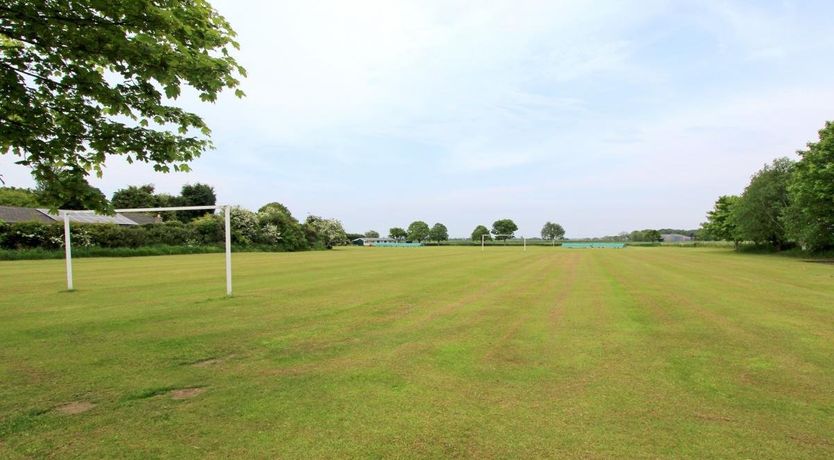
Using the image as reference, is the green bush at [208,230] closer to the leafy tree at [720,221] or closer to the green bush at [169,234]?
the green bush at [169,234]

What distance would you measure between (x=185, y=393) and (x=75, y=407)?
1.13m

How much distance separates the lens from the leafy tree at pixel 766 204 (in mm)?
51125

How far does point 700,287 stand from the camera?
17.5 metres

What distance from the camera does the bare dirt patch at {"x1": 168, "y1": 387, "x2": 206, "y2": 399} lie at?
5.69 m

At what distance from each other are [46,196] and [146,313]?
5.88m

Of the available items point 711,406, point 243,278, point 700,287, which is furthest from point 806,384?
point 243,278

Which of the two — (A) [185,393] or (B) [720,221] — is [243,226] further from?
(B) [720,221]

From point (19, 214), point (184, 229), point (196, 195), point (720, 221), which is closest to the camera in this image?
point (184, 229)

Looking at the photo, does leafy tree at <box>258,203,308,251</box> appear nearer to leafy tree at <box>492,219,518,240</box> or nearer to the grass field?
the grass field

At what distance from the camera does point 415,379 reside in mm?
6305

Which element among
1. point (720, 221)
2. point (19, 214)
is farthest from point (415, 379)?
point (720, 221)

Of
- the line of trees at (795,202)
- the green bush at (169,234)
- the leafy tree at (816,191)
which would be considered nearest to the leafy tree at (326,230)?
the green bush at (169,234)

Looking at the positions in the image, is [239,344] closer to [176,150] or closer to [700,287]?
[176,150]

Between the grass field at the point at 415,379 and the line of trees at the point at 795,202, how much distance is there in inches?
1223
